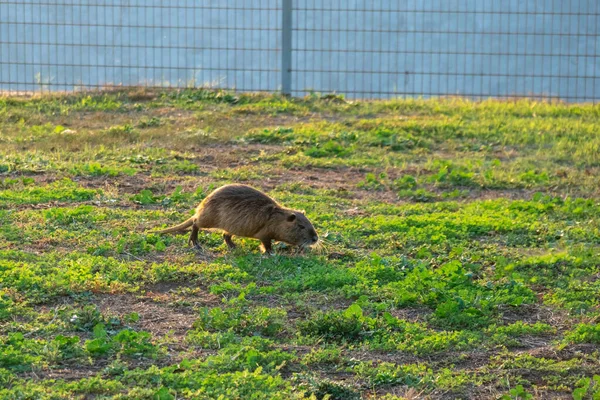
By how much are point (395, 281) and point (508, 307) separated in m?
0.76

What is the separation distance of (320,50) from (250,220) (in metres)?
7.15

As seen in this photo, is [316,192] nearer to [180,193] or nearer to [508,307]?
[180,193]

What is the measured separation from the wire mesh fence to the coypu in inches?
256

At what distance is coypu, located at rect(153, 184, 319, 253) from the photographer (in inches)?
290

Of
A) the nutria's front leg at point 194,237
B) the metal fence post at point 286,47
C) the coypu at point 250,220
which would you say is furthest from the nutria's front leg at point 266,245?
the metal fence post at point 286,47

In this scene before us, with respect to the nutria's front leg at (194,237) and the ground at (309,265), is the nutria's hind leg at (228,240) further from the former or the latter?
the nutria's front leg at (194,237)

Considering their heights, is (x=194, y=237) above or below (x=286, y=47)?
below

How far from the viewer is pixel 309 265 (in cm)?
707

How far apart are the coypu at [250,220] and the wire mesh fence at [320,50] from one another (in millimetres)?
6494

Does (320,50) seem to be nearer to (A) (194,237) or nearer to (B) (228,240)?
(B) (228,240)

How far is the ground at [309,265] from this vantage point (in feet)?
17.1

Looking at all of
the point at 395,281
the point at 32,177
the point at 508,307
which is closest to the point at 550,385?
the point at 508,307

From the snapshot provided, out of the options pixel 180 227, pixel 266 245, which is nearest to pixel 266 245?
pixel 266 245

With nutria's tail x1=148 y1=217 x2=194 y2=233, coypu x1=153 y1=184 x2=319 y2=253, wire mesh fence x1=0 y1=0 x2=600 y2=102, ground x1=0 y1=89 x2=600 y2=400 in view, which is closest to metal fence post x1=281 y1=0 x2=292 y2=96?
wire mesh fence x1=0 y1=0 x2=600 y2=102
